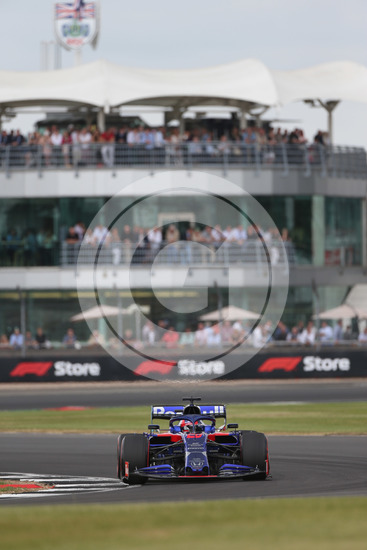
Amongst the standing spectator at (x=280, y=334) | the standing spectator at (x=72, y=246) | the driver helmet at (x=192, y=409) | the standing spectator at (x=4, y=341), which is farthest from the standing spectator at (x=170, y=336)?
the driver helmet at (x=192, y=409)

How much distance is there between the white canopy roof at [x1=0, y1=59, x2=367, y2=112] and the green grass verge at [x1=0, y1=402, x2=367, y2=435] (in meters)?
21.7

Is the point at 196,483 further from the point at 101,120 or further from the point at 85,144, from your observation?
the point at 101,120

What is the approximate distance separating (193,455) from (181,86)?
37846 millimetres

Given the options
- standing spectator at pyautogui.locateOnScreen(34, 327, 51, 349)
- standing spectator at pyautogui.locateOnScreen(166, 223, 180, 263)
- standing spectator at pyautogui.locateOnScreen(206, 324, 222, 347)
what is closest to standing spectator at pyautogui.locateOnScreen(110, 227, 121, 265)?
standing spectator at pyautogui.locateOnScreen(166, 223, 180, 263)

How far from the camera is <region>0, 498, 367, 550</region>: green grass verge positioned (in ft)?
30.1

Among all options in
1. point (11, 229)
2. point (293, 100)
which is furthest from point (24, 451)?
point (293, 100)

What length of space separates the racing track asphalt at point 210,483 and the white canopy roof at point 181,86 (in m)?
28.6

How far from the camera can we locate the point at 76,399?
35062mm

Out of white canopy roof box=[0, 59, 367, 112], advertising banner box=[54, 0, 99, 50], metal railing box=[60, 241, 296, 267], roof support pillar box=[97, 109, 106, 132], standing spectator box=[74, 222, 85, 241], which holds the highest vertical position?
advertising banner box=[54, 0, 99, 50]

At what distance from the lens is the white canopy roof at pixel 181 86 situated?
50625mm

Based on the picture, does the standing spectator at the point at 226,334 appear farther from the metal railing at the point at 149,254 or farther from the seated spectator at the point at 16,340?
the seated spectator at the point at 16,340

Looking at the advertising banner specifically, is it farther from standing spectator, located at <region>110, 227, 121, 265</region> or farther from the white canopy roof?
standing spectator, located at <region>110, 227, 121, 265</region>

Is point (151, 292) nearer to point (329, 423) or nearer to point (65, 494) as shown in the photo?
point (329, 423)

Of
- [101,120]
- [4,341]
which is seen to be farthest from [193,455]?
[101,120]
